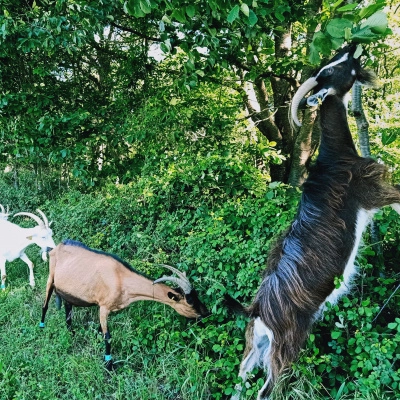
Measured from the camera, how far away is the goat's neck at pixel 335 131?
2836 mm

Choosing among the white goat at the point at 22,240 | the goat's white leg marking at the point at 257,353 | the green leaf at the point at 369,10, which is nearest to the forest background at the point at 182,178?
the green leaf at the point at 369,10

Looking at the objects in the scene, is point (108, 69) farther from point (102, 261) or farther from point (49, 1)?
point (102, 261)

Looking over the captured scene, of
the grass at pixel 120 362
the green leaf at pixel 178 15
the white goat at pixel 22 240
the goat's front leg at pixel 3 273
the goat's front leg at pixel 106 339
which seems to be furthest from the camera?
the white goat at pixel 22 240

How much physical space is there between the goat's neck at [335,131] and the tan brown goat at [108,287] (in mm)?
1639

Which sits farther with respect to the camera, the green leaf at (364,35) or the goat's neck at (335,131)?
the goat's neck at (335,131)

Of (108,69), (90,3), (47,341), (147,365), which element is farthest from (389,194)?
(108,69)

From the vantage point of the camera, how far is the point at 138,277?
3670mm

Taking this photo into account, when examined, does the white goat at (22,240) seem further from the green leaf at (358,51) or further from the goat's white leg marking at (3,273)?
the green leaf at (358,51)

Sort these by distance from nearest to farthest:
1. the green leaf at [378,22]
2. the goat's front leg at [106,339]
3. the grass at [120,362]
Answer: the green leaf at [378,22] → the grass at [120,362] → the goat's front leg at [106,339]

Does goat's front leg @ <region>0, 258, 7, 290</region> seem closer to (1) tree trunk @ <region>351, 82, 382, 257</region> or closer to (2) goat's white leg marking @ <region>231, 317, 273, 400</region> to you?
(2) goat's white leg marking @ <region>231, 317, 273, 400</region>

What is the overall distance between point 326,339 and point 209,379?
39.6 inches

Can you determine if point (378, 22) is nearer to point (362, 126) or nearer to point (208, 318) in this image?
point (362, 126)

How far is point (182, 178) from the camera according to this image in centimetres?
460

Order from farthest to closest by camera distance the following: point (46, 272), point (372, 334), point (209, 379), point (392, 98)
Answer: point (392, 98) → point (46, 272) → point (209, 379) → point (372, 334)
